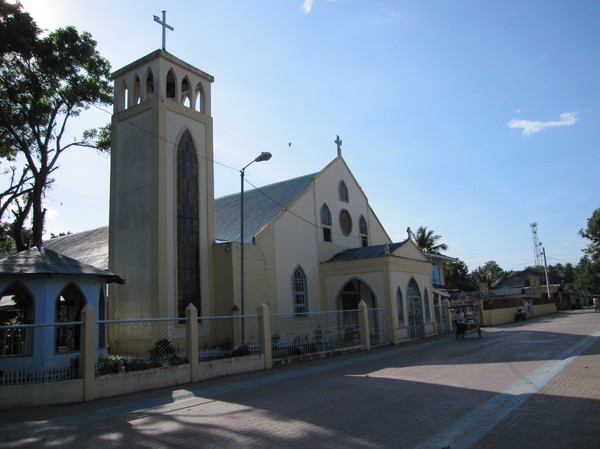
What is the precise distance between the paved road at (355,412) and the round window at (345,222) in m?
13.9

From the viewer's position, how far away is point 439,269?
44656mm

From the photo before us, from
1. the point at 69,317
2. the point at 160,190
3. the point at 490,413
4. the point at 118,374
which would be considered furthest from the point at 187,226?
the point at 490,413

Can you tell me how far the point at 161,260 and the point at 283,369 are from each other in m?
6.03

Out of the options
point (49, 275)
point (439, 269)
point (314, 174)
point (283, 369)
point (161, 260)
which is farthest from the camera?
point (439, 269)

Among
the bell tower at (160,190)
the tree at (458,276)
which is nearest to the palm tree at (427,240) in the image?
the tree at (458,276)

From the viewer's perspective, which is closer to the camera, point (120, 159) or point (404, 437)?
point (404, 437)

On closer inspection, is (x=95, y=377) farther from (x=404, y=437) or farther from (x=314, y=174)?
(x=314, y=174)

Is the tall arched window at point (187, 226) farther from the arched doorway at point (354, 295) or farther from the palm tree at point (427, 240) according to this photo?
the palm tree at point (427, 240)

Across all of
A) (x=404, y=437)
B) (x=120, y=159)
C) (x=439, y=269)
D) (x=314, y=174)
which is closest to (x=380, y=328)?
(x=314, y=174)

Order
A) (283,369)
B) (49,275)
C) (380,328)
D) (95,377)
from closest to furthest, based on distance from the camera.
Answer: (95,377) → (49,275) → (283,369) → (380,328)

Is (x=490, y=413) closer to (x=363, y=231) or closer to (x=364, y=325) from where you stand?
(x=364, y=325)

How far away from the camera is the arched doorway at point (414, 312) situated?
80.4 ft

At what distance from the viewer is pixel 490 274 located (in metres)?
87.6

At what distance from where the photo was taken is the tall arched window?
731 inches
